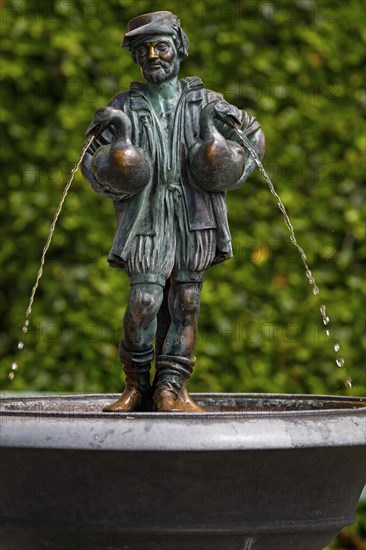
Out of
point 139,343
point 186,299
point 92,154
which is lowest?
point 139,343

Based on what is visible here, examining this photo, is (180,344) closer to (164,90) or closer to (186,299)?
(186,299)

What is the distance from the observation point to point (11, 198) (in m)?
5.10

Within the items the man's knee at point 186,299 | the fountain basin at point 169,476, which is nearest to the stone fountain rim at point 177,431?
the fountain basin at point 169,476

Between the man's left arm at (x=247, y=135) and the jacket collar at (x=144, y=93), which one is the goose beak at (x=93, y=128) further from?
the man's left arm at (x=247, y=135)

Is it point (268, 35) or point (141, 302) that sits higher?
point (268, 35)

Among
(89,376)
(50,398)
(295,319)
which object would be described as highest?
(295,319)

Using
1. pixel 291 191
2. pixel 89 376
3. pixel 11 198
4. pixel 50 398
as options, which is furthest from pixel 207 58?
pixel 50 398

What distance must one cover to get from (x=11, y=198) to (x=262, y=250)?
114 cm

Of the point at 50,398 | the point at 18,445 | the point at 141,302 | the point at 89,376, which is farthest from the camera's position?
the point at 89,376

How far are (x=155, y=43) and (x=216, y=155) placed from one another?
1.32ft

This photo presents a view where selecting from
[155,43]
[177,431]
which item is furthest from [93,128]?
[177,431]

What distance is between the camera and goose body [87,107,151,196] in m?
2.96

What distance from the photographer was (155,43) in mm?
3145

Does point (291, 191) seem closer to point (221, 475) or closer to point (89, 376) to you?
point (89, 376)
